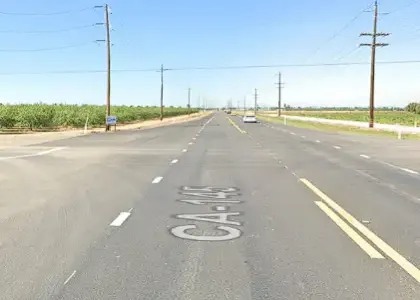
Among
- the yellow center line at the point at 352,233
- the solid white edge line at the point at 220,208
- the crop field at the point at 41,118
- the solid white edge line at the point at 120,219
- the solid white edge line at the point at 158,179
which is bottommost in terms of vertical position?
the solid white edge line at the point at 158,179

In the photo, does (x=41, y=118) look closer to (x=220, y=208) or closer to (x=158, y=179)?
(x=158, y=179)

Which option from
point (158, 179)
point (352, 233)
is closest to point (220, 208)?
point (352, 233)

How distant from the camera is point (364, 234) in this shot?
7.45 metres

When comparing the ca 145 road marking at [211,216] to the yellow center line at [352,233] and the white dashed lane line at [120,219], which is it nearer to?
the white dashed lane line at [120,219]

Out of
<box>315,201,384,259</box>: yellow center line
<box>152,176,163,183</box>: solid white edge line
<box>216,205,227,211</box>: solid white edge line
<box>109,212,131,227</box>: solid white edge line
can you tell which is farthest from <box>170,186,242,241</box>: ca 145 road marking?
<box>315,201,384,259</box>: yellow center line

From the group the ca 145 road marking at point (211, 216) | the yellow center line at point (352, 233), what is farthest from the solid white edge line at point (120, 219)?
the yellow center line at point (352, 233)

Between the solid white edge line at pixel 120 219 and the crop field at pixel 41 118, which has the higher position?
the crop field at pixel 41 118

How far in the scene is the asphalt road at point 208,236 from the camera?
5.07m

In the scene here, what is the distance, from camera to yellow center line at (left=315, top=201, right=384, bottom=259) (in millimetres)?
6359

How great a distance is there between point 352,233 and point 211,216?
2428 mm

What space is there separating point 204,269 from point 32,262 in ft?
6.44

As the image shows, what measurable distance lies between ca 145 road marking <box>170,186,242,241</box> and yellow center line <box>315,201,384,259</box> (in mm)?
1554

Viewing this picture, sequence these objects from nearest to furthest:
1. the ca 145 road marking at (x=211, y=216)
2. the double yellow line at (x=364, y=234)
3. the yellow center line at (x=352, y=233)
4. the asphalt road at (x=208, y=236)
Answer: the asphalt road at (x=208, y=236)
the double yellow line at (x=364, y=234)
the yellow center line at (x=352, y=233)
the ca 145 road marking at (x=211, y=216)

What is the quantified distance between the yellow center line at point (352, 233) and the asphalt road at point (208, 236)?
24 mm
